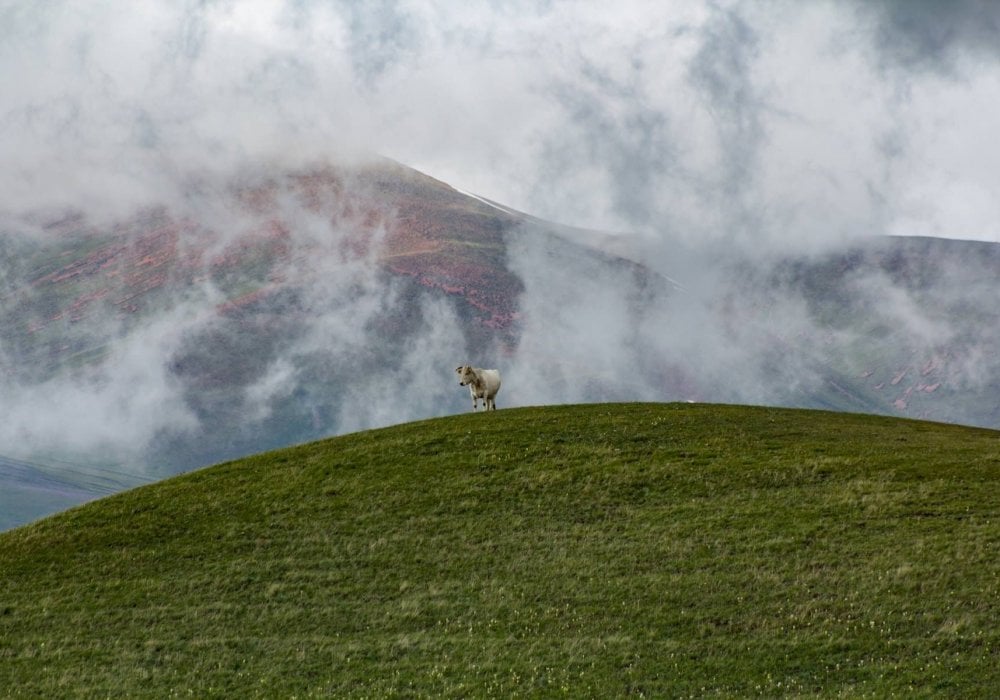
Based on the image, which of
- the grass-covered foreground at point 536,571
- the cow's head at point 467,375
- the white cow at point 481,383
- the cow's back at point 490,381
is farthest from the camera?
the cow's back at point 490,381

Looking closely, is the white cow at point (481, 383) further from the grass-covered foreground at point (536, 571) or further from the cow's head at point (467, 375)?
the grass-covered foreground at point (536, 571)

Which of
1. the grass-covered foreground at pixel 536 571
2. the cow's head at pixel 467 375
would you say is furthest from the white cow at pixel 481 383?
the grass-covered foreground at pixel 536 571

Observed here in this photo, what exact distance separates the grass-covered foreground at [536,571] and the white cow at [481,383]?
289 inches

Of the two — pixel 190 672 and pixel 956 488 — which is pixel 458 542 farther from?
pixel 956 488

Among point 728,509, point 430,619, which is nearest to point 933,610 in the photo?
point 728,509

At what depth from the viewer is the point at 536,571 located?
42000 mm

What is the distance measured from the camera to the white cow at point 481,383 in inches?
2677

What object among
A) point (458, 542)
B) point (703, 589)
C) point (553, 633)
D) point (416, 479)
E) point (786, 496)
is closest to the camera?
point (553, 633)

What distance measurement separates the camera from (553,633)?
1441 inches

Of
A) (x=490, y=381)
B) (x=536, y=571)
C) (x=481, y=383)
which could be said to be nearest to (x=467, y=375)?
(x=481, y=383)

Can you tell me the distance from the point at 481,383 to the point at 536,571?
2765cm

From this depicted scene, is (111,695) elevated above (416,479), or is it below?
below

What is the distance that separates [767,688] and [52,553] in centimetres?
3294

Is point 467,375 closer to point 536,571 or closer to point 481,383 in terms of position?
point 481,383
